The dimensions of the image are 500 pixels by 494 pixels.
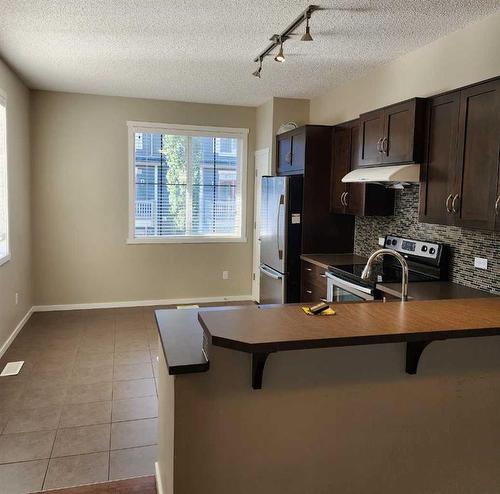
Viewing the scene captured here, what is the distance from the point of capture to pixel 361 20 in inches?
119

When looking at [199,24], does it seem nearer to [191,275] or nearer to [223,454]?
[223,454]

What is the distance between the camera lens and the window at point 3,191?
13.7 ft

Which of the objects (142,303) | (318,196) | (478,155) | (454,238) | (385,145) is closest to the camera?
(478,155)

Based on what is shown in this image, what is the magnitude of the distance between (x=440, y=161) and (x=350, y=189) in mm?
1344

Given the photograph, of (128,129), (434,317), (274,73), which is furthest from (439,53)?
(128,129)

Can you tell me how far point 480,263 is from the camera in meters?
3.08

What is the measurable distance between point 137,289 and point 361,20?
165 inches

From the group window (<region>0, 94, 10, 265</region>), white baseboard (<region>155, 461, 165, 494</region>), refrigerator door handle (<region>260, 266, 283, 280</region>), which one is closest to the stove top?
refrigerator door handle (<region>260, 266, 283, 280</region>)

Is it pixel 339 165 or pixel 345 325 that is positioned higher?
pixel 339 165

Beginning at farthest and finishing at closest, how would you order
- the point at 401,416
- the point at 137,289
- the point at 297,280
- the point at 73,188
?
1. the point at 137,289
2. the point at 73,188
3. the point at 297,280
4. the point at 401,416

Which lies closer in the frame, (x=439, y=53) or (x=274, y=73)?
(x=439, y=53)

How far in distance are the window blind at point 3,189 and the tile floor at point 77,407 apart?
979 millimetres

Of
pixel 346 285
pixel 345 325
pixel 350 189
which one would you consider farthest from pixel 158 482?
pixel 350 189

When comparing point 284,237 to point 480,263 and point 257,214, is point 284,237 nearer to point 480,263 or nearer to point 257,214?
point 257,214
